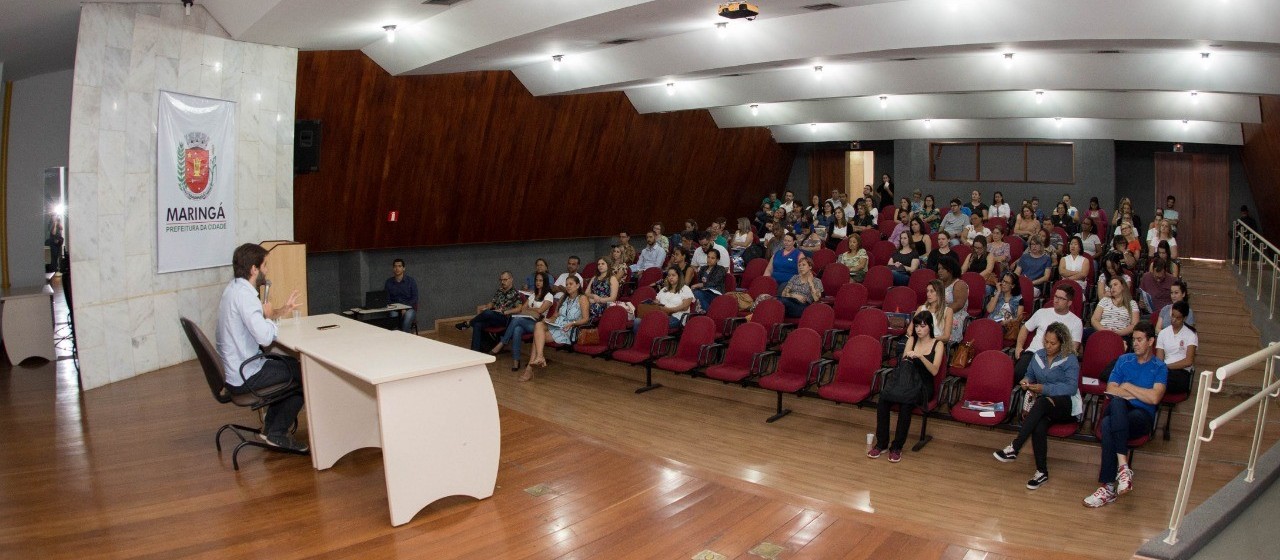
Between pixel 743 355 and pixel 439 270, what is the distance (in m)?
Answer: 5.85

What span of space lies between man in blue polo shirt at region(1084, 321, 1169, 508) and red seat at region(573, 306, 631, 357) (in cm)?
436

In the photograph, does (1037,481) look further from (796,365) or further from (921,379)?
(796,365)

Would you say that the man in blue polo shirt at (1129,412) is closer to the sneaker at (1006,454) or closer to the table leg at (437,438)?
the sneaker at (1006,454)

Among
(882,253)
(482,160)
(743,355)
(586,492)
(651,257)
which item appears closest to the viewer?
(586,492)

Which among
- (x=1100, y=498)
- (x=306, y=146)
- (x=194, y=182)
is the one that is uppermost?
(x=306, y=146)

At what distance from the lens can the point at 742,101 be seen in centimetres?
1116

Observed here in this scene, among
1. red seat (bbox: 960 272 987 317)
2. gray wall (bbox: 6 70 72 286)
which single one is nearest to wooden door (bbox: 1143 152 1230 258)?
red seat (bbox: 960 272 987 317)

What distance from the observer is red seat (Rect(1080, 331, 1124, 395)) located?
641 cm

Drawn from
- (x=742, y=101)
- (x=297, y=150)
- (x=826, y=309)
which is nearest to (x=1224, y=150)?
(x=742, y=101)

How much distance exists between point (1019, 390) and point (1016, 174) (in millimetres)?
9263

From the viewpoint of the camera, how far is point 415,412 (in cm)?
421

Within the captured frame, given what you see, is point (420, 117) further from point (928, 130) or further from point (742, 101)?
point (928, 130)

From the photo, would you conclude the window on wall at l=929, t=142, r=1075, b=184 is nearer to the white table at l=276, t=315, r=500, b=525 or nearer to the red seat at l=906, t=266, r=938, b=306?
the red seat at l=906, t=266, r=938, b=306

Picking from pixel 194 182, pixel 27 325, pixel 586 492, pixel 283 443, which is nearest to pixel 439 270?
pixel 194 182
